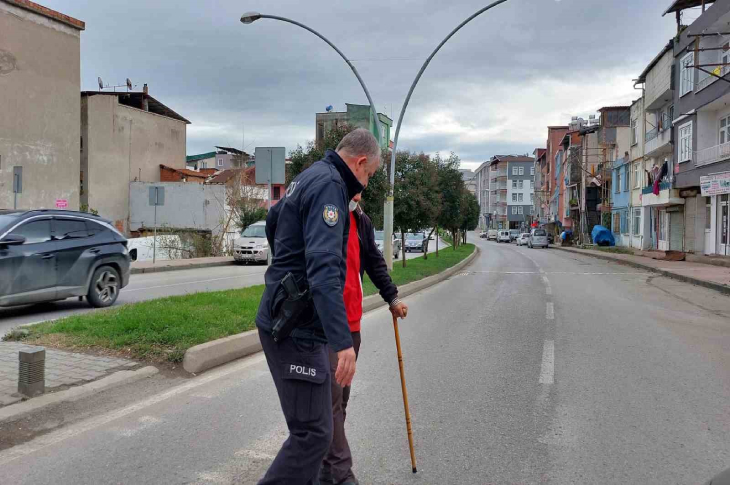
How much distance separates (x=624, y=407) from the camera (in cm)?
523

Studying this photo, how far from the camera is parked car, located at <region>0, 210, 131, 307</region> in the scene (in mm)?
8859

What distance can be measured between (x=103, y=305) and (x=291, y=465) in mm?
8937

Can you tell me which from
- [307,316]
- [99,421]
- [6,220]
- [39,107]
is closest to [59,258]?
[6,220]

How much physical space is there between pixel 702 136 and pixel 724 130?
3.24 feet

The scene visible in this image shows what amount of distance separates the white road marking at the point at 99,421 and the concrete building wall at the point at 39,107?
3100cm

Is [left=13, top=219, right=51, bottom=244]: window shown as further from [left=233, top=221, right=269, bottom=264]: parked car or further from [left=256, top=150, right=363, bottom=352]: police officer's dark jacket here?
[left=233, top=221, right=269, bottom=264]: parked car

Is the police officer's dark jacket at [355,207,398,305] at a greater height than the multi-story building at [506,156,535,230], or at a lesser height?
lesser

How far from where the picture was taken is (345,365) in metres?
2.58

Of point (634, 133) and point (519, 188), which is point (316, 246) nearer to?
point (634, 133)

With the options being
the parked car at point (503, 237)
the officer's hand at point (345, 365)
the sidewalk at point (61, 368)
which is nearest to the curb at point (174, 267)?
the sidewalk at point (61, 368)

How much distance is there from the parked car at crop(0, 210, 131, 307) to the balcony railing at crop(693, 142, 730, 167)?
24.4m

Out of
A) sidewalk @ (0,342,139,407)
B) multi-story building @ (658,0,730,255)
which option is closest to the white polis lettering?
sidewalk @ (0,342,139,407)

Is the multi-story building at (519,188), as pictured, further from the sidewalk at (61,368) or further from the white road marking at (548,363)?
the sidewalk at (61,368)

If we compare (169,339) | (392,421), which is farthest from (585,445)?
(169,339)
